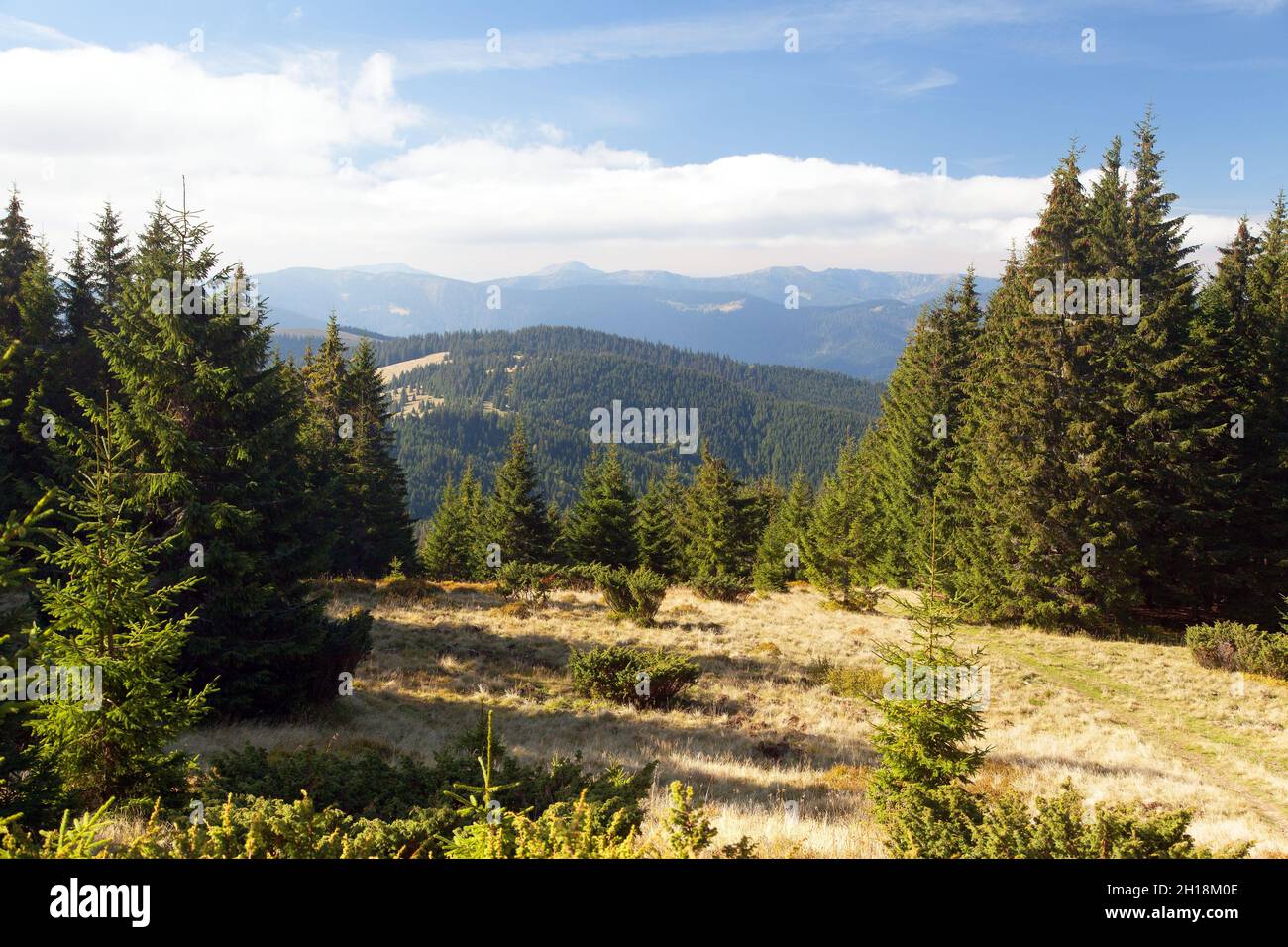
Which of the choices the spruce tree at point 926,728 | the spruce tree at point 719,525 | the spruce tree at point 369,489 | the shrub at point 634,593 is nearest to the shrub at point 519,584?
the shrub at point 634,593

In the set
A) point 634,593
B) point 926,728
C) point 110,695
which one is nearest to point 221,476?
point 110,695

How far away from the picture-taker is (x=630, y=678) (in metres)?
16.4

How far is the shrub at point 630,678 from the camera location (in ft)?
53.5

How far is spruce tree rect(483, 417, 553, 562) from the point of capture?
4425 centimetres

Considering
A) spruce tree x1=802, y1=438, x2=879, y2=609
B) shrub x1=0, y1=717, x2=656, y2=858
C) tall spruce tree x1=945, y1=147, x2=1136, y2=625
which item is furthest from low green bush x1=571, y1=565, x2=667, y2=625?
shrub x1=0, y1=717, x2=656, y2=858

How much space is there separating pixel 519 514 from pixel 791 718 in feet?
103

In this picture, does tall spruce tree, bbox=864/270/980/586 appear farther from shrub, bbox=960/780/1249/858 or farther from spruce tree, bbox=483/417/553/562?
shrub, bbox=960/780/1249/858

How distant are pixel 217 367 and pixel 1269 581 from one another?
37.5 meters

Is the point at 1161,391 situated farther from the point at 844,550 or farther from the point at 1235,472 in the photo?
the point at 844,550

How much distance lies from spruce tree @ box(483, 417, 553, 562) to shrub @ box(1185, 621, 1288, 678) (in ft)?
113

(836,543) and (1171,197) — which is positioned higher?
(1171,197)

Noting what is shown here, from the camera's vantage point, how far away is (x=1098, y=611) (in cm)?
2619

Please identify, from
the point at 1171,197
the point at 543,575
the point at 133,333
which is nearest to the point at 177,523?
the point at 133,333
